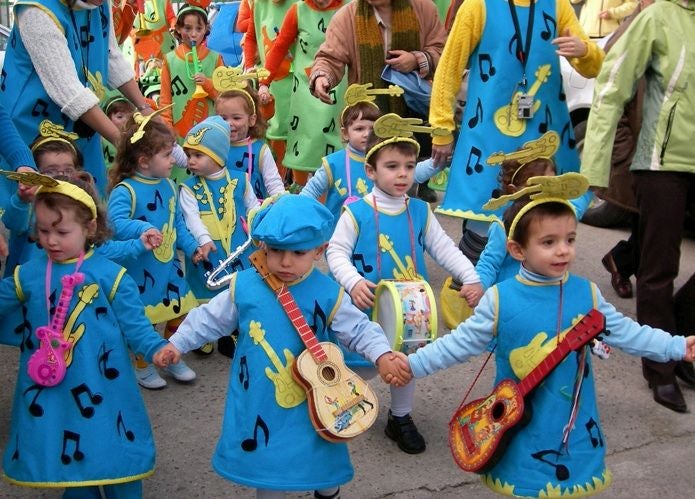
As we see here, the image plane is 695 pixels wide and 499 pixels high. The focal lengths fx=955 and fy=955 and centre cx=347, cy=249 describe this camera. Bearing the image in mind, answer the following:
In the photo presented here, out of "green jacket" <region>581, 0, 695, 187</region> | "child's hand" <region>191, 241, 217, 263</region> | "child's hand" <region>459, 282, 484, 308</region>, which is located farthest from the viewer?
"child's hand" <region>191, 241, 217, 263</region>

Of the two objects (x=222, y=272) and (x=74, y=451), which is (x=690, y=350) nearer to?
(x=74, y=451)

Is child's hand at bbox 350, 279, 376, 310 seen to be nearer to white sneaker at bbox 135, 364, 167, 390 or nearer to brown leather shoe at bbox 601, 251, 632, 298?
white sneaker at bbox 135, 364, 167, 390

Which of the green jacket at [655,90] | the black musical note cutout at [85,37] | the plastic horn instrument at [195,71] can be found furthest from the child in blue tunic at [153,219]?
the plastic horn instrument at [195,71]

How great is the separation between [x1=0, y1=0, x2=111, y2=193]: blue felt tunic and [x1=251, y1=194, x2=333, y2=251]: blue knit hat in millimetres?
2061

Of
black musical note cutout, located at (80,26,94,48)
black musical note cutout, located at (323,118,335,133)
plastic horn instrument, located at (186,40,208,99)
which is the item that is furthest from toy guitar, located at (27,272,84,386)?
plastic horn instrument, located at (186,40,208,99)

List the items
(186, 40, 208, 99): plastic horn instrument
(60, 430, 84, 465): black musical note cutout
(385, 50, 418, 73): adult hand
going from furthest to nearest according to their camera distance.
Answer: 1. (186, 40, 208, 99): plastic horn instrument
2. (385, 50, 418, 73): adult hand
3. (60, 430, 84, 465): black musical note cutout

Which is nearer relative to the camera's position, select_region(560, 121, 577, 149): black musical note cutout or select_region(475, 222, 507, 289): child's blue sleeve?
select_region(475, 222, 507, 289): child's blue sleeve

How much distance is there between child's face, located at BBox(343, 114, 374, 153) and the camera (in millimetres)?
5309

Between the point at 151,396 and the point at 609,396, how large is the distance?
7.92ft

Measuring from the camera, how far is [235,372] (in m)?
3.36

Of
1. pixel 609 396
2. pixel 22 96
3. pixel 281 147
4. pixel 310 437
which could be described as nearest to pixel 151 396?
pixel 22 96

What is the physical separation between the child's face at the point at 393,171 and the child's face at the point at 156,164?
1.21 meters

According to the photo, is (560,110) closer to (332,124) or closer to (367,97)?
(367,97)

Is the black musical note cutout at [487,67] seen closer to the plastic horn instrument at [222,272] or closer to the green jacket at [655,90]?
the green jacket at [655,90]
